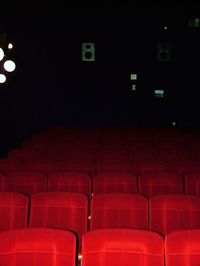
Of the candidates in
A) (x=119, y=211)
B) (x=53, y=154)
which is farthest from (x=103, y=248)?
(x=53, y=154)

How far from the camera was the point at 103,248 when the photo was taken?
2457mm

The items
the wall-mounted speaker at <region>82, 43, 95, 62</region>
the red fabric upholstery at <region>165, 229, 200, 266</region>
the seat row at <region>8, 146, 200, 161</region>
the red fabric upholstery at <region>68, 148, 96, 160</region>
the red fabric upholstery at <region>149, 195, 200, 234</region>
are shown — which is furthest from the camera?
the wall-mounted speaker at <region>82, 43, 95, 62</region>

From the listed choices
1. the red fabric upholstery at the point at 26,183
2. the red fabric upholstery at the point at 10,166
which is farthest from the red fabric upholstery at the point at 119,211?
the red fabric upholstery at the point at 10,166

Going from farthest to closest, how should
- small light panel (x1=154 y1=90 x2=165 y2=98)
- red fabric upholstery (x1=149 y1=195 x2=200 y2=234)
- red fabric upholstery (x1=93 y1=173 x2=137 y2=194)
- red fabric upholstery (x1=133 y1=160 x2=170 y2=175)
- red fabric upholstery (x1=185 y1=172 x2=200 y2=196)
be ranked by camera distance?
1. small light panel (x1=154 y1=90 x2=165 y2=98)
2. red fabric upholstery (x1=133 y1=160 x2=170 y2=175)
3. red fabric upholstery (x1=185 y1=172 x2=200 y2=196)
4. red fabric upholstery (x1=93 y1=173 x2=137 y2=194)
5. red fabric upholstery (x1=149 y1=195 x2=200 y2=234)

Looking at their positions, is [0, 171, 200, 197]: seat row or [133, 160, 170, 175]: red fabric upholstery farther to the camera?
[133, 160, 170, 175]: red fabric upholstery

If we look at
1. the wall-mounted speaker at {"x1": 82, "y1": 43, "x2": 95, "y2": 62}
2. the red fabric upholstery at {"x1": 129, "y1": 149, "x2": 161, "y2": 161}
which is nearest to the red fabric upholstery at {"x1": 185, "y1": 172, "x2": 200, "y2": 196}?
the red fabric upholstery at {"x1": 129, "y1": 149, "x2": 161, "y2": 161}

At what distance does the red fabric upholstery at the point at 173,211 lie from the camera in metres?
3.46

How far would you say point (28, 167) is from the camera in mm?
5543

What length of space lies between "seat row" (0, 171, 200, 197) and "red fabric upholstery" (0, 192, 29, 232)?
99cm

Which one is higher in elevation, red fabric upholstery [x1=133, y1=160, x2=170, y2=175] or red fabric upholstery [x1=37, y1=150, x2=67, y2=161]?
red fabric upholstery [x1=133, y1=160, x2=170, y2=175]

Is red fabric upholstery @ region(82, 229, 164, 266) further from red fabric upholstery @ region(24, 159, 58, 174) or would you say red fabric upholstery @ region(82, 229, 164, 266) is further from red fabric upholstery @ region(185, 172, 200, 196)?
red fabric upholstery @ region(24, 159, 58, 174)

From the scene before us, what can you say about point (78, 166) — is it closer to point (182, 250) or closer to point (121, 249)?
point (121, 249)

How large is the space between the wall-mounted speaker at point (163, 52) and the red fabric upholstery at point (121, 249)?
11.5 metres

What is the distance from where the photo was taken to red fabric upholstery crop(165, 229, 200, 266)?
2.41 m
